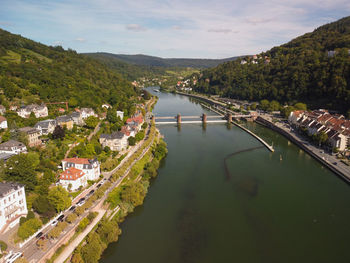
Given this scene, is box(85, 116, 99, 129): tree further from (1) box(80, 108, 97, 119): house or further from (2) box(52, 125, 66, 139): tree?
(2) box(52, 125, 66, 139): tree

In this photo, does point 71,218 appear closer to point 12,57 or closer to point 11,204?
point 11,204

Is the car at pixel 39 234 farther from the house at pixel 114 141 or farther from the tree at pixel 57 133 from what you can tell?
the tree at pixel 57 133

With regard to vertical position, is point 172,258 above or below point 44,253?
below

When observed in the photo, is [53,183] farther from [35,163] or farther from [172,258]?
[172,258]

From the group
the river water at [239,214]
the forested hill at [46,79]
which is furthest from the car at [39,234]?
the forested hill at [46,79]

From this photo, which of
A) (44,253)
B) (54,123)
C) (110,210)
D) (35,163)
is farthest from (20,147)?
(44,253)

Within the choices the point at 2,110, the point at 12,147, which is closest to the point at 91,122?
the point at 2,110
